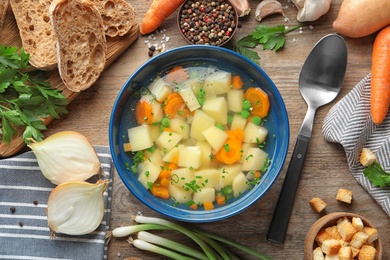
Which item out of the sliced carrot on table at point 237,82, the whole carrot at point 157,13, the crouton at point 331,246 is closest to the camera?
the crouton at point 331,246

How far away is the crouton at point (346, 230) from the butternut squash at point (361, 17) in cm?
83

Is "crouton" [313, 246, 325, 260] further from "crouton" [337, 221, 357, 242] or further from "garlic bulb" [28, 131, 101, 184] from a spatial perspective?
"garlic bulb" [28, 131, 101, 184]

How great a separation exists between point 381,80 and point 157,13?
102cm

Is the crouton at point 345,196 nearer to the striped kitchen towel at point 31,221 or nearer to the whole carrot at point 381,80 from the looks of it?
the whole carrot at point 381,80

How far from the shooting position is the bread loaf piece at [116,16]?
2631 millimetres

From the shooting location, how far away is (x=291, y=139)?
2629 mm

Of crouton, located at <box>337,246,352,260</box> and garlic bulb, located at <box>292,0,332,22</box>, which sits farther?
garlic bulb, located at <box>292,0,332,22</box>

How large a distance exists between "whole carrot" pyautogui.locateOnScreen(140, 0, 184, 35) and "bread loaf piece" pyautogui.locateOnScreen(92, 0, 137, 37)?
0.06 m

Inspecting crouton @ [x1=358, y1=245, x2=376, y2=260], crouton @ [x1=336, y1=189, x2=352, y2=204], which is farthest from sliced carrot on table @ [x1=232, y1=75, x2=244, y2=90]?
crouton @ [x1=358, y1=245, x2=376, y2=260]

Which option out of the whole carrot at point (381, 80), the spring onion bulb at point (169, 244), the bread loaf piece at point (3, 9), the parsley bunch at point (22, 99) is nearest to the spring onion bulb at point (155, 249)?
the spring onion bulb at point (169, 244)

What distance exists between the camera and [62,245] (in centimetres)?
261

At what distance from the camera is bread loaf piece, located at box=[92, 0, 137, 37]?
263cm

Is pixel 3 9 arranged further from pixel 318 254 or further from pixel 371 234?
pixel 371 234

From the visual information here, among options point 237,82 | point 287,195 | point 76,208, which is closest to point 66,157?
point 76,208
